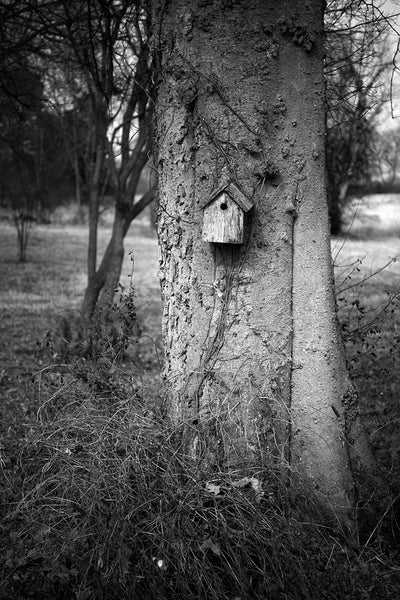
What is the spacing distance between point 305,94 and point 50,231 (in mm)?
26735

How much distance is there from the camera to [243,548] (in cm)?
298

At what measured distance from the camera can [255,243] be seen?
144 inches

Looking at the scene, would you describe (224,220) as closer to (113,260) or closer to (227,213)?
(227,213)

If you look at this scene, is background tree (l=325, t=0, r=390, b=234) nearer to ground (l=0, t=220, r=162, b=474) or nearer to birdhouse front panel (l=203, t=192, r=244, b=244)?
birdhouse front panel (l=203, t=192, r=244, b=244)

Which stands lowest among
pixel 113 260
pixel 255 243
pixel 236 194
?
pixel 113 260

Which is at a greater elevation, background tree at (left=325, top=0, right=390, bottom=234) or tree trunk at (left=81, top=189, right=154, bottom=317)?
background tree at (left=325, top=0, right=390, bottom=234)

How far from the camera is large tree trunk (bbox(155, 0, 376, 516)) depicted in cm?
358

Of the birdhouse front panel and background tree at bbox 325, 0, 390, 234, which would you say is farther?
background tree at bbox 325, 0, 390, 234

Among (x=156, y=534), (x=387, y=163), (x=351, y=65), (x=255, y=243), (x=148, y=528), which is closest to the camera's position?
(x=156, y=534)

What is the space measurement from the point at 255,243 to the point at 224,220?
0.85ft

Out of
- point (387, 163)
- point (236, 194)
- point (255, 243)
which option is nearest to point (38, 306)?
point (255, 243)

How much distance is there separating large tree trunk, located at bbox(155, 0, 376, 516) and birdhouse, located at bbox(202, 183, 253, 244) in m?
0.10

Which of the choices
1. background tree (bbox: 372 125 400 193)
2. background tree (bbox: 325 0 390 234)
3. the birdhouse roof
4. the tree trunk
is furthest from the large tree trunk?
background tree (bbox: 372 125 400 193)

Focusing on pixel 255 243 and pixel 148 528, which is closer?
pixel 148 528
